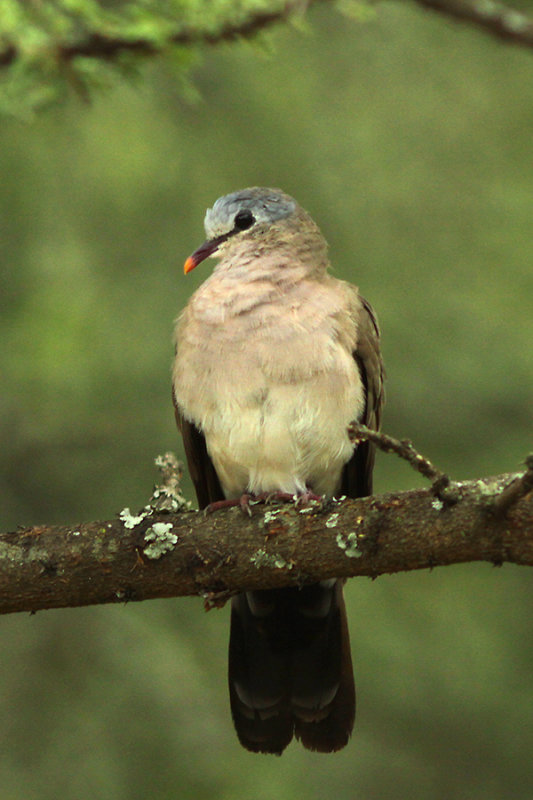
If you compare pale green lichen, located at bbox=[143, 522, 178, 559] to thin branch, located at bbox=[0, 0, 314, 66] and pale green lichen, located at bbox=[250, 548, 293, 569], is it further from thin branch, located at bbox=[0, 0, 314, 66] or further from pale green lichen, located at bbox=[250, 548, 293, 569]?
thin branch, located at bbox=[0, 0, 314, 66]

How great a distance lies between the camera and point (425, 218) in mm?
6184

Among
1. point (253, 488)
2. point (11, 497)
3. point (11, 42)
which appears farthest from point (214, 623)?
point (11, 42)

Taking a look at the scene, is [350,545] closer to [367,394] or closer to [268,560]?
[268,560]

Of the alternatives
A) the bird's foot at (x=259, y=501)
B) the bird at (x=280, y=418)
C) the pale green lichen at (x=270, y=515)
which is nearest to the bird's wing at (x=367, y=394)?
the bird at (x=280, y=418)

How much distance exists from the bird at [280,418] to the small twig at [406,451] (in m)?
0.96

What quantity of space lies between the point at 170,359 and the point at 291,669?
185 centimetres

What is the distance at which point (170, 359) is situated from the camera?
539 cm

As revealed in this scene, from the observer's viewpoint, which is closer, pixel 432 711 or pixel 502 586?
pixel 432 711

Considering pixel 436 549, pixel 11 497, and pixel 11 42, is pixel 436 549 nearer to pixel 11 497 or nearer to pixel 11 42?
pixel 11 42

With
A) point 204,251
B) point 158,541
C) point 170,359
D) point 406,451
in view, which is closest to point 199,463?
point 204,251

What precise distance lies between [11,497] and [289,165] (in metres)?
2.40

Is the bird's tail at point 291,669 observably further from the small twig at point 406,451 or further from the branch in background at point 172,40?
the branch in background at point 172,40

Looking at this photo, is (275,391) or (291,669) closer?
(275,391)

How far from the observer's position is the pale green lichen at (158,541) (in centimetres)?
318
